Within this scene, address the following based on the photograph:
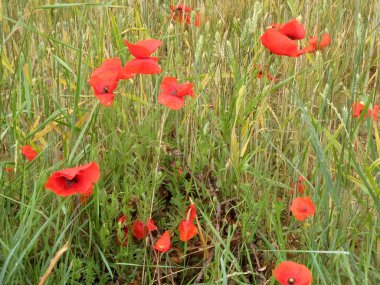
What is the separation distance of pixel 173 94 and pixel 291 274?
0.48 m

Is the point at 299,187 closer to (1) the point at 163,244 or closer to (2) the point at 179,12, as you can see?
(1) the point at 163,244

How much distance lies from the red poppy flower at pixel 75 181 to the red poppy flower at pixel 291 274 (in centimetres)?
37

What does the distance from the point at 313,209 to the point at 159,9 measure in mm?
1205

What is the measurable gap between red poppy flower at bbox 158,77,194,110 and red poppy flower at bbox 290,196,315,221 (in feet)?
1.02

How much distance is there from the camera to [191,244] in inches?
57.3

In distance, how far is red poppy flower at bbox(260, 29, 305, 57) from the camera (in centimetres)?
138

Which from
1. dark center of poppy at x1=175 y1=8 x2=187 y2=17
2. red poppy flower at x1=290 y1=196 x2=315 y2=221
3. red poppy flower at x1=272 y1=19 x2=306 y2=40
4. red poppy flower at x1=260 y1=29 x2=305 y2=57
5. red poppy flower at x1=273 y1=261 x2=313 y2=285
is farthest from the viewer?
dark center of poppy at x1=175 y1=8 x2=187 y2=17

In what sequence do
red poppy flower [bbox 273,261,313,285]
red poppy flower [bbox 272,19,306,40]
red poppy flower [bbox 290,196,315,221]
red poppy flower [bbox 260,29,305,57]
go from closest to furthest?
→ red poppy flower [bbox 273,261,313,285]
red poppy flower [bbox 290,196,315,221]
red poppy flower [bbox 260,29,305,57]
red poppy flower [bbox 272,19,306,40]

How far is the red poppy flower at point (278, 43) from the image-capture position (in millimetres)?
1376

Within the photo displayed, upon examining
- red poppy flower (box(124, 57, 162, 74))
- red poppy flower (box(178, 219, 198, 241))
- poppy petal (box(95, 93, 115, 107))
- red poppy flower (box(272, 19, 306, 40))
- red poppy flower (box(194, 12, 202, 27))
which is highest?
red poppy flower (box(272, 19, 306, 40))

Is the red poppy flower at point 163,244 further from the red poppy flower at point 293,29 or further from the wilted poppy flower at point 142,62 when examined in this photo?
the red poppy flower at point 293,29

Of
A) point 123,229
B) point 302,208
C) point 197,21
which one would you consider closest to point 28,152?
point 123,229

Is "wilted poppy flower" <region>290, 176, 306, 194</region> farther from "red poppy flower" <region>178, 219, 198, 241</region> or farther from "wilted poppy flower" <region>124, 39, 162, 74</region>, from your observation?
"wilted poppy flower" <region>124, 39, 162, 74</region>

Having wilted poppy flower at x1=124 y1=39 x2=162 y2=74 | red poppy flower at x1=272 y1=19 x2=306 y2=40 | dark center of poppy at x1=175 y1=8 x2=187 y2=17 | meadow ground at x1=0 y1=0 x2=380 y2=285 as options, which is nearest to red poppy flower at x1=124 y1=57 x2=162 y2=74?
wilted poppy flower at x1=124 y1=39 x2=162 y2=74
